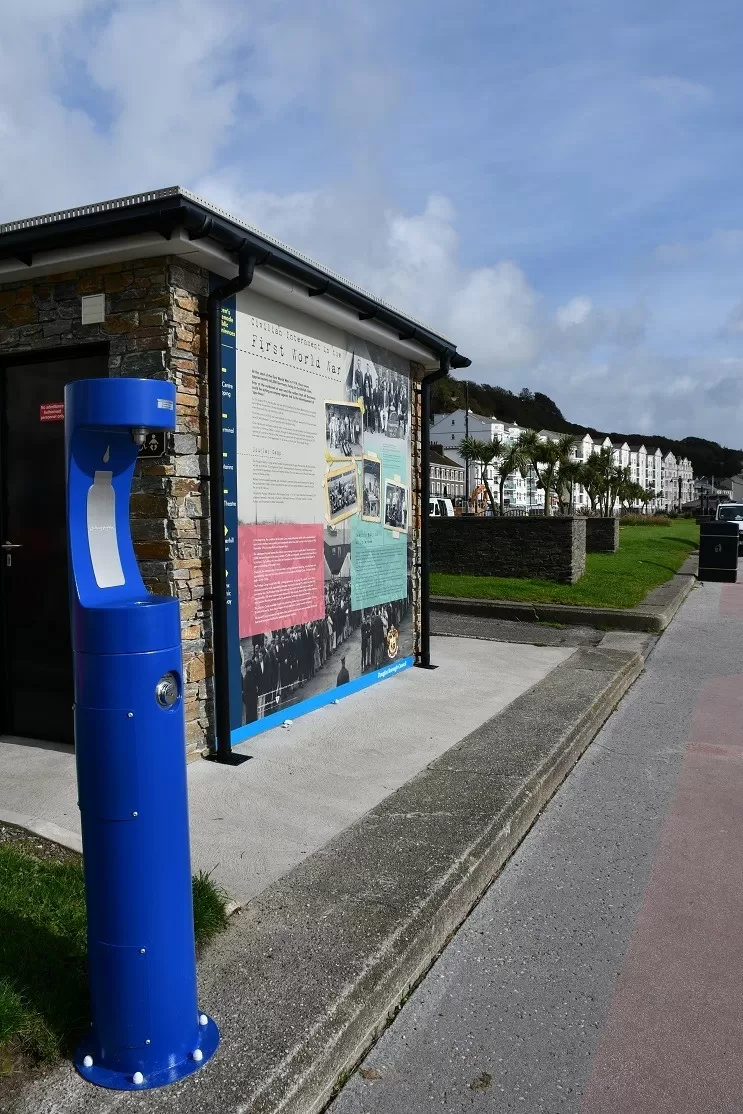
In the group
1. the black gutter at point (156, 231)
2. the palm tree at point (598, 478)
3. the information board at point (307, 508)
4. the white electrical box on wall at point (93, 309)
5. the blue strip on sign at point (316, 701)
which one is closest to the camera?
the black gutter at point (156, 231)

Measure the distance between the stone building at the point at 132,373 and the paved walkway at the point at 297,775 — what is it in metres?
0.47

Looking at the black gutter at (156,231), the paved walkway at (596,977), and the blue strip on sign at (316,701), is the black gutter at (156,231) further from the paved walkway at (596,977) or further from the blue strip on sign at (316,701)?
the paved walkway at (596,977)

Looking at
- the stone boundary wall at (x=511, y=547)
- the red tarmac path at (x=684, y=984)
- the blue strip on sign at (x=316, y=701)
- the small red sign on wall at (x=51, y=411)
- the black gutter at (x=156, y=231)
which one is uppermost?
the black gutter at (x=156, y=231)

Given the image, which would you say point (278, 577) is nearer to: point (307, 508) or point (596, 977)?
point (307, 508)

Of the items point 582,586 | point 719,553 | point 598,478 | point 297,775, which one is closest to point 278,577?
point 297,775

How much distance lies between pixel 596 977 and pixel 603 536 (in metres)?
22.1

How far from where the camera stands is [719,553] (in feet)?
67.7

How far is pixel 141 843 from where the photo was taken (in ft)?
7.64

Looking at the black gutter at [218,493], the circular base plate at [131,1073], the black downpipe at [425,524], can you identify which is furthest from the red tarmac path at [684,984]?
the black downpipe at [425,524]

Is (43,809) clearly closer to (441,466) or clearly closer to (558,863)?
(558,863)

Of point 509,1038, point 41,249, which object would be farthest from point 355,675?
point 509,1038

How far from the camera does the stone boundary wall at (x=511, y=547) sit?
15.3 meters

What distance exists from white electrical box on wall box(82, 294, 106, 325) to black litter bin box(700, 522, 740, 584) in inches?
703

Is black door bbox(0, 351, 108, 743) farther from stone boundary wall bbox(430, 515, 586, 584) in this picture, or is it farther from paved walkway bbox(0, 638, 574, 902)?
stone boundary wall bbox(430, 515, 586, 584)
